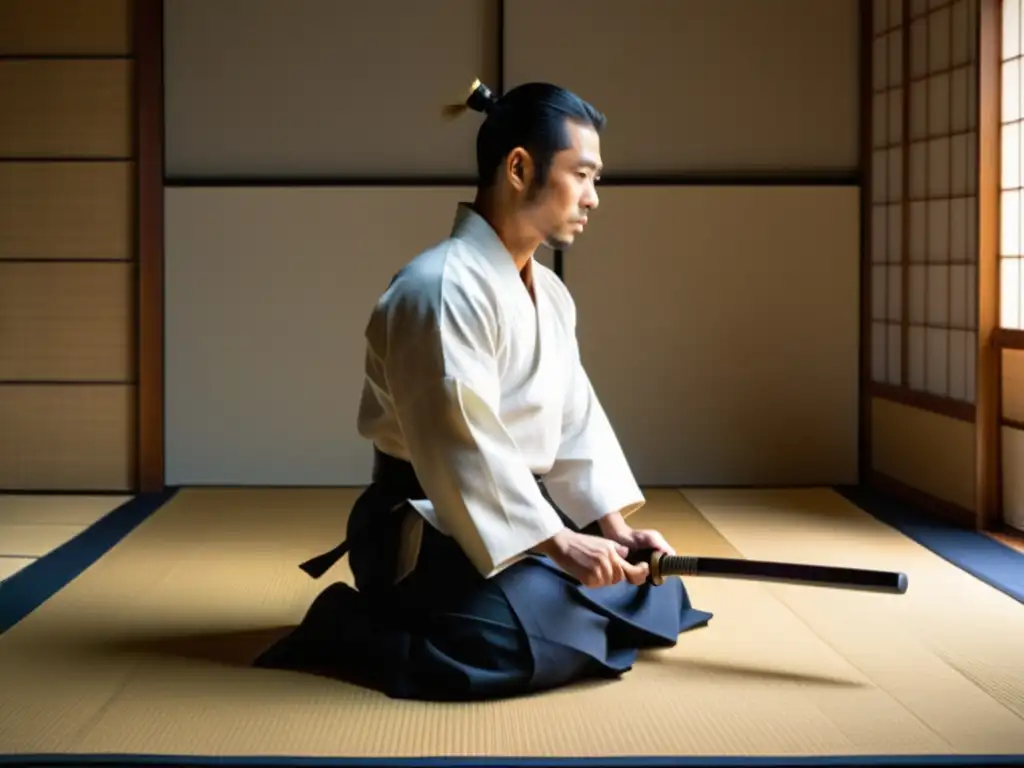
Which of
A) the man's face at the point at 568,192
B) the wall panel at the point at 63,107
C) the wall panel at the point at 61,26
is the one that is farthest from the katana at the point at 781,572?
the wall panel at the point at 61,26

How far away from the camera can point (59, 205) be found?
222 inches

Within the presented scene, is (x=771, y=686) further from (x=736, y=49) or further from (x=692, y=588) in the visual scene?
(x=736, y=49)

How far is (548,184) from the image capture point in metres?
3.05

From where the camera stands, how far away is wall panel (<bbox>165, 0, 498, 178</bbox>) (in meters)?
5.68

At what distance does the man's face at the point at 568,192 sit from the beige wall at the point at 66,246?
301 cm

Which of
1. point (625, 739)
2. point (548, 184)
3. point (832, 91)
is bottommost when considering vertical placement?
point (625, 739)

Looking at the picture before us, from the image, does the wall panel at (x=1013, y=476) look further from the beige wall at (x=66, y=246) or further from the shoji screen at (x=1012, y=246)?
the beige wall at (x=66, y=246)

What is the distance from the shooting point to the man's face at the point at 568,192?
9.98 feet

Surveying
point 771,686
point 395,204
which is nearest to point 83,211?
point 395,204

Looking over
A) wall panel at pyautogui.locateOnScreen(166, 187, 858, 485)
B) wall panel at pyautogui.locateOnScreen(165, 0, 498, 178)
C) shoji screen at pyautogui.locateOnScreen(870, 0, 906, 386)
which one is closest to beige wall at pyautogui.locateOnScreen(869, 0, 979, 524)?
shoji screen at pyautogui.locateOnScreen(870, 0, 906, 386)

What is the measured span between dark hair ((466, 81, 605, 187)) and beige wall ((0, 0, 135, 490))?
2.95 m

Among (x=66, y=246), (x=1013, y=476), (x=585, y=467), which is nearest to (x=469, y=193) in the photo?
(x=66, y=246)

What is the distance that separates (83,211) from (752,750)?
155 inches

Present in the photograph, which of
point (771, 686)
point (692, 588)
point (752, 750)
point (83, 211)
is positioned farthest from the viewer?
point (83, 211)
